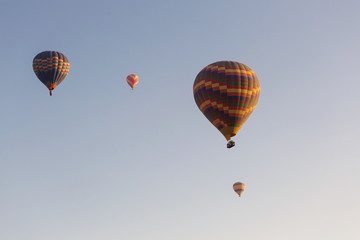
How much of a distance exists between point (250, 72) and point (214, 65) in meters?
3.72

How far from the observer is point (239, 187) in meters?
87.7

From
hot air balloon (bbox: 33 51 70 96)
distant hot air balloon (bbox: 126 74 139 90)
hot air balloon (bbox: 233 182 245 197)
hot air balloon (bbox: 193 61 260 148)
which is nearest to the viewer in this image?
hot air balloon (bbox: 193 61 260 148)

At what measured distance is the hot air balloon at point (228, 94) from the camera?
1970 inches

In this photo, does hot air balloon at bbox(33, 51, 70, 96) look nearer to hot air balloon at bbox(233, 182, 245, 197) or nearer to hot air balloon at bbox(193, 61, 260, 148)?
hot air balloon at bbox(193, 61, 260, 148)

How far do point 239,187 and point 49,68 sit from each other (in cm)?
3763

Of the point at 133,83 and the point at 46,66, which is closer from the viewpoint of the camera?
the point at 46,66

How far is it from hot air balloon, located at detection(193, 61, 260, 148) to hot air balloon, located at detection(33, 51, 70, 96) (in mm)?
30067

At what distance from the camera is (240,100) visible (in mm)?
50156

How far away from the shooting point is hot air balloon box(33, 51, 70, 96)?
73375 millimetres

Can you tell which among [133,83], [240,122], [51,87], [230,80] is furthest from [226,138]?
[133,83]

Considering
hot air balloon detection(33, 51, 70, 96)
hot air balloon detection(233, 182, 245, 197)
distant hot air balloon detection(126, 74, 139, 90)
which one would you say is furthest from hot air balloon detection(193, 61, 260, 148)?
hot air balloon detection(233, 182, 245, 197)

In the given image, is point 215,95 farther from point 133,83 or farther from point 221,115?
point 133,83

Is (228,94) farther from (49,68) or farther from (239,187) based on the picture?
(239,187)

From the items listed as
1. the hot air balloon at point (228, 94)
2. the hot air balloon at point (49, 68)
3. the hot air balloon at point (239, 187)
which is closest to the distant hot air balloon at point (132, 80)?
the hot air balloon at point (49, 68)
